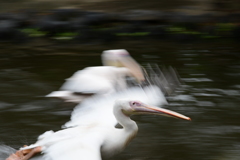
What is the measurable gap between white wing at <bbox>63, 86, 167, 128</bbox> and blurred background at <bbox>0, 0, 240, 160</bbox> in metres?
0.43

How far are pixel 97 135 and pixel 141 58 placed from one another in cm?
434

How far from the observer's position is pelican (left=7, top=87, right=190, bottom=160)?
9.93 ft

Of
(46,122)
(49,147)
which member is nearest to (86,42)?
(46,122)

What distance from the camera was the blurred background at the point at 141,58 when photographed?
14.3 ft

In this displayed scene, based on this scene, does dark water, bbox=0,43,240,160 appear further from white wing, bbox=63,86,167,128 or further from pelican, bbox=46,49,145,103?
white wing, bbox=63,86,167,128

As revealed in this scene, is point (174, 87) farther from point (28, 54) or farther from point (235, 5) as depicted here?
point (235, 5)

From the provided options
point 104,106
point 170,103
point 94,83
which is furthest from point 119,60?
point 104,106

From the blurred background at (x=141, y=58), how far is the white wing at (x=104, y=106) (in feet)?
1.42

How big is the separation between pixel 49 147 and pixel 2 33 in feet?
21.3

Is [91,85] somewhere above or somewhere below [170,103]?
above

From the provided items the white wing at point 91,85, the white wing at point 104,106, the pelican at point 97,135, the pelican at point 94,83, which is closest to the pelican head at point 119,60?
the pelican at point 94,83

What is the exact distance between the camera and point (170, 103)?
529cm

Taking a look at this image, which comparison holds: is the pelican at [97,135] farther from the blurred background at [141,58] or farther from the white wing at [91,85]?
the white wing at [91,85]

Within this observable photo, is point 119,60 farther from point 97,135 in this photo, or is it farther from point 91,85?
point 97,135
